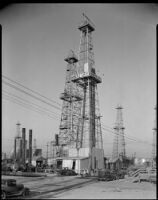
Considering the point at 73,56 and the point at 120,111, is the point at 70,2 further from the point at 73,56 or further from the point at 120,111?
the point at 120,111

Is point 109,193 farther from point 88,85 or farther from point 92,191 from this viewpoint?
point 88,85

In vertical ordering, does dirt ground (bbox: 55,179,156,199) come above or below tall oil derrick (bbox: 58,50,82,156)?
below

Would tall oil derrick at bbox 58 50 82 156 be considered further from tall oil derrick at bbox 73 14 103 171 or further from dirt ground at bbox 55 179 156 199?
dirt ground at bbox 55 179 156 199

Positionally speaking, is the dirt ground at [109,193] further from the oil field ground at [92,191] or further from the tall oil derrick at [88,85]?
the tall oil derrick at [88,85]

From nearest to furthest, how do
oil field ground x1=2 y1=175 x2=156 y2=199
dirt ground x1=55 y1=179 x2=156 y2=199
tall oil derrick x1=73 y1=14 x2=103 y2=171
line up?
dirt ground x1=55 y1=179 x2=156 y2=199
oil field ground x1=2 y1=175 x2=156 y2=199
tall oil derrick x1=73 y1=14 x2=103 y2=171

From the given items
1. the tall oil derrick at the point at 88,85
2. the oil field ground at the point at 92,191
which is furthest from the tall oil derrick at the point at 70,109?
the oil field ground at the point at 92,191

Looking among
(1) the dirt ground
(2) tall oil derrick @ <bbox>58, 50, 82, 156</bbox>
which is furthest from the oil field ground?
(2) tall oil derrick @ <bbox>58, 50, 82, 156</bbox>

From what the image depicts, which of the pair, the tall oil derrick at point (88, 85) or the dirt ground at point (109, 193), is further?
the tall oil derrick at point (88, 85)

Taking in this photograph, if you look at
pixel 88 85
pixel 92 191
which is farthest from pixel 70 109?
pixel 92 191

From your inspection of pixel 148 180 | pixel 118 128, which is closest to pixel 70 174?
pixel 148 180
